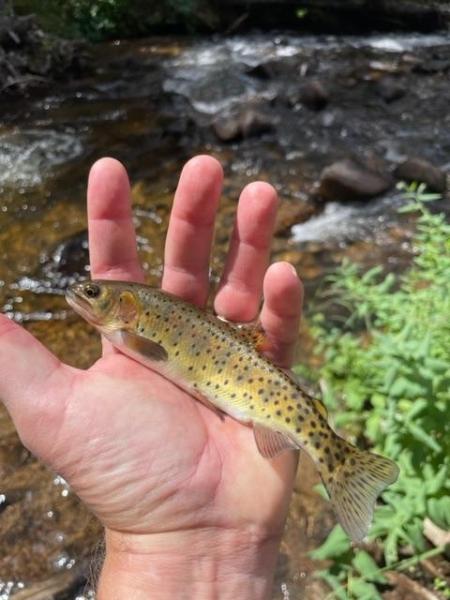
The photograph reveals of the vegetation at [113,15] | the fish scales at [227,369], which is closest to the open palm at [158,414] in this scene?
the fish scales at [227,369]

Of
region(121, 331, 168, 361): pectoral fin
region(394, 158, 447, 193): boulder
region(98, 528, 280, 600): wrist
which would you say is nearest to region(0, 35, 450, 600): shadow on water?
region(394, 158, 447, 193): boulder

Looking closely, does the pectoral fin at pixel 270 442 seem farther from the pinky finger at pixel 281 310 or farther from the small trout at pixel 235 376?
the pinky finger at pixel 281 310

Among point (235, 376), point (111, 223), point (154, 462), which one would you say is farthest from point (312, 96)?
point (154, 462)

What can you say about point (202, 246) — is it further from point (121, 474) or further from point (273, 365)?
point (121, 474)

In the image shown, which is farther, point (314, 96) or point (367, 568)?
point (314, 96)

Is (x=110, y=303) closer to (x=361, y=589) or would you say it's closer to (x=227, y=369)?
(x=227, y=369)

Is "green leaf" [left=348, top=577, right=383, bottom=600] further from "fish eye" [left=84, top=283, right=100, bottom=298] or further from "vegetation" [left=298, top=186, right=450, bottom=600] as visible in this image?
"fish eye" [left=84, top=283, right=100, bottom=298]
